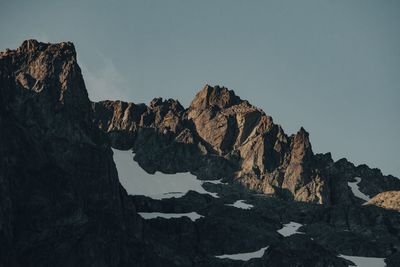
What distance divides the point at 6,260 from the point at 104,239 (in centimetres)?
2800

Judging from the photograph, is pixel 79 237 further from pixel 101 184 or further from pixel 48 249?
pixel 101 184

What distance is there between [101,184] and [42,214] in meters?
26.7

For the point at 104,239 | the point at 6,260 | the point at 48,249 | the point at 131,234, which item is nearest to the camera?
the point at 6,260

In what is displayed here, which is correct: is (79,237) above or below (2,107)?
below

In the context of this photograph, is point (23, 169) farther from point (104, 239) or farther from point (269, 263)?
point (269, 263)

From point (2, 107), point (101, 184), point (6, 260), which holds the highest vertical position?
point (2, 107)

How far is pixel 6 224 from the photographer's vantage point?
16500 centimetres

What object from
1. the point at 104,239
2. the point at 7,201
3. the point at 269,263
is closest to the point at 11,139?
the point at 7,201

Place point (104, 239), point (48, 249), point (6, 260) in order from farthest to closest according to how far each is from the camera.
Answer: point (104, 239)
point (48, 249)
point (6, 260)

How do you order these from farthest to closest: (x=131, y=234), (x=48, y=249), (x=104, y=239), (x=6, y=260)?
(x=131, y=234), (x=104, y=239), (x=48, y=249), (x=6, y=260)

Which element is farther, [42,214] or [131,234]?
[131,234]

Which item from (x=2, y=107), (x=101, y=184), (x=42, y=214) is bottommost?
(x=42, y=214)

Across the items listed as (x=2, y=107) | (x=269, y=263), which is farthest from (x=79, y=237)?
(x=269, y=263)

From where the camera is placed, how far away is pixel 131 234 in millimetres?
195000
